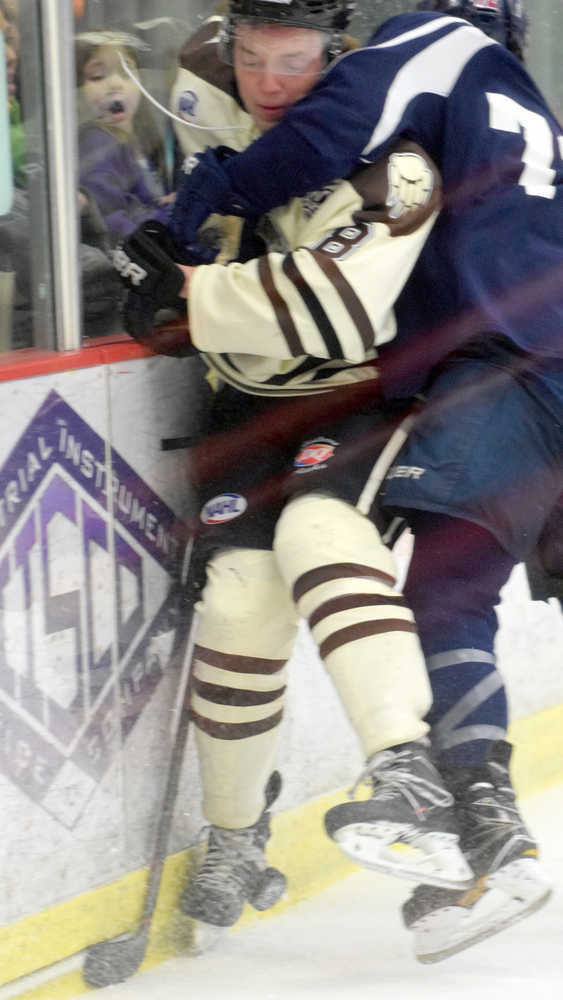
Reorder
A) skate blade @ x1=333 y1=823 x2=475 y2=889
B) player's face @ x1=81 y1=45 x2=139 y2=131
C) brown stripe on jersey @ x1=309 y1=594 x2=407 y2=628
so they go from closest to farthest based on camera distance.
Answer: skate blade @ x1=333 y1=823 x2=475 y2=889 → brown stripe on jersey @ x1=309 y1=594 x2=407 y2=628 → player's face @ x1=81 y1=45 x2=139 y2=131

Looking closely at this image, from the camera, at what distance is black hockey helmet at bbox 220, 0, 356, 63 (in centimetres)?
207

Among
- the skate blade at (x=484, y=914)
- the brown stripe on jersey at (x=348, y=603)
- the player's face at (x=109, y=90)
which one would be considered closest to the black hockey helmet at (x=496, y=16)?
the player's face at (x=109, y=90)

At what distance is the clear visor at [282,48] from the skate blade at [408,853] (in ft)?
3.63

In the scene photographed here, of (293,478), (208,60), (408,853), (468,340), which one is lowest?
(408,853)

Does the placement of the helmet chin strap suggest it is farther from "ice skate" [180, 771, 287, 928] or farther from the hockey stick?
"ice skate" [180, 771, 287, 928]

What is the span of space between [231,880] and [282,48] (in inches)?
52.4

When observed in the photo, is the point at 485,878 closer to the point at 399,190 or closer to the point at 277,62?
the point at 399,190

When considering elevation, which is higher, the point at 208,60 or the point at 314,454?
the point at 208,60

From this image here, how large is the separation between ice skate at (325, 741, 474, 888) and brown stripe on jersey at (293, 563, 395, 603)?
246mm

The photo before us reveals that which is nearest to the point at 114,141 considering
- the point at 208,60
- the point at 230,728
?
the point at 208,60

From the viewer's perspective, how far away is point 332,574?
2002 mm

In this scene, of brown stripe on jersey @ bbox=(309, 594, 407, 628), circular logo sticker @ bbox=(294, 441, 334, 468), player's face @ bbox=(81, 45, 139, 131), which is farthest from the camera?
player's face @ bbox=(81, 45, 139, 131)

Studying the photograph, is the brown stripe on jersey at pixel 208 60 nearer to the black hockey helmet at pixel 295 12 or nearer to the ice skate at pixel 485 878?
the black hockey helmet at pixel 295 12

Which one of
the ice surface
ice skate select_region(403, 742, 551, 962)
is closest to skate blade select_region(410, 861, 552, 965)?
ice skate select_region(403, 742, 551, 962)
